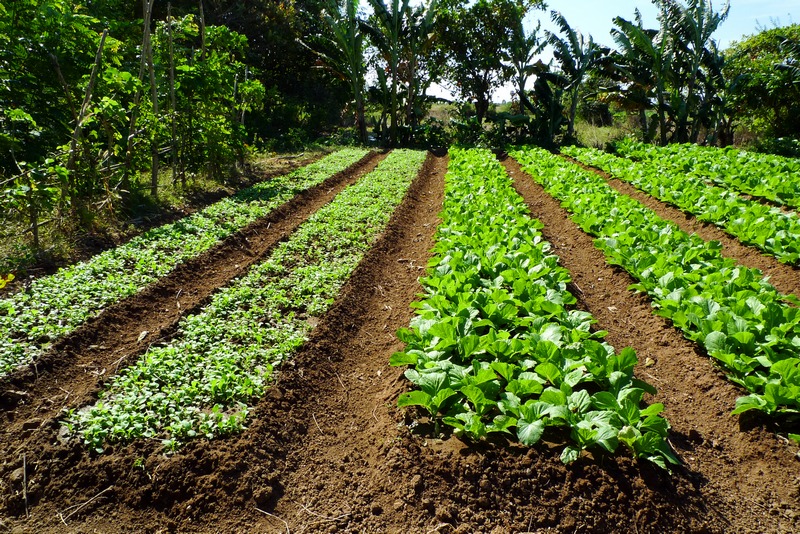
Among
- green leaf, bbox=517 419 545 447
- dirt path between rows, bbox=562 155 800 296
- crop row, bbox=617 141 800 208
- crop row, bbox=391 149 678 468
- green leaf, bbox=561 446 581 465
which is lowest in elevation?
green leaf, bbox=561 446 581 465

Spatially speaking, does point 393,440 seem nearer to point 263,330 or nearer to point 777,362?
point 263,330

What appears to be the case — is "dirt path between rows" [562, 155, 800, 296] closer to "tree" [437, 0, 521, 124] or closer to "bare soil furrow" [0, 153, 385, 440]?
"bare soil furrow" [0, 153, 385, 440]

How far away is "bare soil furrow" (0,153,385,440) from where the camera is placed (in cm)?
330

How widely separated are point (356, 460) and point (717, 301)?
3.54m

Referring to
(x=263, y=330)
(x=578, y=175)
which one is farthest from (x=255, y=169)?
(x=263, y=330)

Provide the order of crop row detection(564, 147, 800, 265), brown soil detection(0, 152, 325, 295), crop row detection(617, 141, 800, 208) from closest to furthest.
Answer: brown soil detection(0, 152, 325, 295)
crop row detection(564, 147, 800, 265)
crop row detection(617, 141, 800, 208)

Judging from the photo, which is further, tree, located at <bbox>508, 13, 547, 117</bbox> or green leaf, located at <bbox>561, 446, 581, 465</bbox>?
tree, located at <bbox>508, 13, 547, 117</bbox>

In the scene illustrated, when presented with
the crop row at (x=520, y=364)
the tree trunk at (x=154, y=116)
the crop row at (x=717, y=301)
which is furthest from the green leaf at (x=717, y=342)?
the tree trunk at (x=154, y=116)

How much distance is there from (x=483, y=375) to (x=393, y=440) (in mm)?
725

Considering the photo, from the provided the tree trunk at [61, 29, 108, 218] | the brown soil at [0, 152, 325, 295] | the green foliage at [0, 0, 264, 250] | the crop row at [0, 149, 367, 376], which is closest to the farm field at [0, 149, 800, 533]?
the crop row at [0, 149, 367, 376]

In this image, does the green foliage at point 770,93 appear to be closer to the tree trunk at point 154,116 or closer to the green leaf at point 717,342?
the green leaf at point 717,342

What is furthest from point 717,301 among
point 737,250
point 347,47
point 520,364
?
point 347,47

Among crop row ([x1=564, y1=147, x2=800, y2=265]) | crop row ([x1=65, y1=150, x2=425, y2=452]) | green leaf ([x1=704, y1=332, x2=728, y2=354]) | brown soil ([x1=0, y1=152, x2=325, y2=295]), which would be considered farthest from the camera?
crop row ([x1=564, y1=147, x2=800, y2=265])

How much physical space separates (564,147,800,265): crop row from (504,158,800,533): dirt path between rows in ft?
7.11
